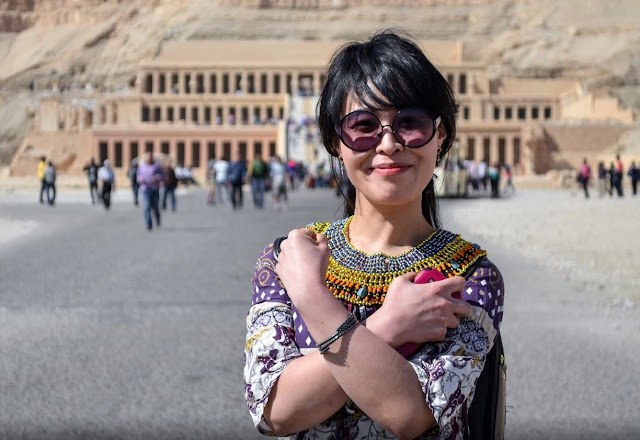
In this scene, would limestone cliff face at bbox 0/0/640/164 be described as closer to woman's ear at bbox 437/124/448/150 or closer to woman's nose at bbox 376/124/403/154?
A: woman's ear at bbox 437/124/448/150

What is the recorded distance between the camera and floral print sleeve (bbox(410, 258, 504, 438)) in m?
2.75

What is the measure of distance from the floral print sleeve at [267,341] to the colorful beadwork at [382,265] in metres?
0.16

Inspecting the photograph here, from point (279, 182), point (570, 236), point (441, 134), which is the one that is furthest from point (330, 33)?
point (441, 134)

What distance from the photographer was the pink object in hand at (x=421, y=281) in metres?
2.78

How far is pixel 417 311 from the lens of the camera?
2717 mm

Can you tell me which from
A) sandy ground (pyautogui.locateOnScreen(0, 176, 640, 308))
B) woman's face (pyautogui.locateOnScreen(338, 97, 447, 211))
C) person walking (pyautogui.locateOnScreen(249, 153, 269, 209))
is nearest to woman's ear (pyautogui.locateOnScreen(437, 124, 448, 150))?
woman's face (pyautogui.locateOnScreen(338, 97, 447, 211))

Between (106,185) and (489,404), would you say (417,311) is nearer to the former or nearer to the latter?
(489,404)

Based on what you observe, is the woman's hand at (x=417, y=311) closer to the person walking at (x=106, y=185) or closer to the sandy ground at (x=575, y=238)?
the sandy ground at (x=575, y=238)

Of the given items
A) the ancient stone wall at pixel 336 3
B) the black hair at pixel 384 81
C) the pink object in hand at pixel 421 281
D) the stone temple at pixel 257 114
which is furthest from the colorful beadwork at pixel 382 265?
the ancient stone wall at pixel 336 3

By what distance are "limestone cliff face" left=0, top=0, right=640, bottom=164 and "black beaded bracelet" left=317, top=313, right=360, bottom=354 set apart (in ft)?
318

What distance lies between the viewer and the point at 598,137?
77.8m

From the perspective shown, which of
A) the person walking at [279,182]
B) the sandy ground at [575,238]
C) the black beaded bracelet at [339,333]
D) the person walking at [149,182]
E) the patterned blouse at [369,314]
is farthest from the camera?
the person walking at [279,182]

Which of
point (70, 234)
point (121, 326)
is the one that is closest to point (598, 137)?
point (70, 234)

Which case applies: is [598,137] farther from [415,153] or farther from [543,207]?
[415,153]
